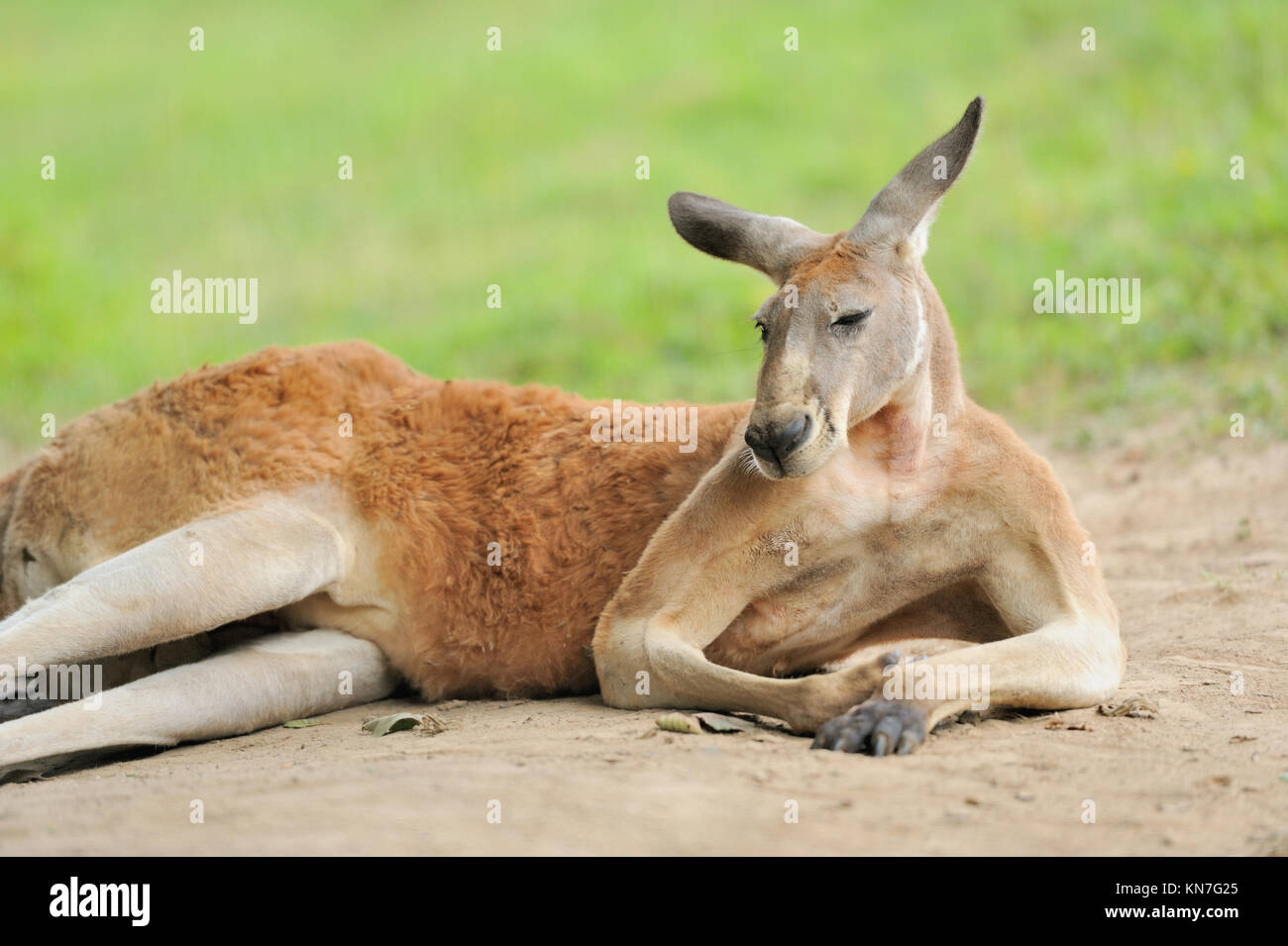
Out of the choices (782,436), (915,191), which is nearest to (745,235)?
(915,191)

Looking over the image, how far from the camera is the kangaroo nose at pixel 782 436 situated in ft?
12.8

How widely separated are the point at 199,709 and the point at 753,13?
582 inches

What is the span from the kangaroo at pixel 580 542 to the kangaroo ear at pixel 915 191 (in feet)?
0.03

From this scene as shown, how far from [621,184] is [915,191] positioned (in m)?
10.3

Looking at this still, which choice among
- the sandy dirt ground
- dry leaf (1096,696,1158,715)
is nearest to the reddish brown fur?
the sandy dirt ground

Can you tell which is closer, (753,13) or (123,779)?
(123,779)

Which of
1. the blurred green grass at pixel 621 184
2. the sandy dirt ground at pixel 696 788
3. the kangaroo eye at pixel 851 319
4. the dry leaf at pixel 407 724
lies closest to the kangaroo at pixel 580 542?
the kangaroo eye at pixel 851 319

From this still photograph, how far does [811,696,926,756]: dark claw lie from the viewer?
373cm

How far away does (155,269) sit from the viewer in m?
13.9

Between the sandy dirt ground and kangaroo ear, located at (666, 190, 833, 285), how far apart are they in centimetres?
145

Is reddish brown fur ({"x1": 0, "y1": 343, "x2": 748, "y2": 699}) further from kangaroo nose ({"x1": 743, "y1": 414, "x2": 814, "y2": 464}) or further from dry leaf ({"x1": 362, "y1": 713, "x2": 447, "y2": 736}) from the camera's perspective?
kangaroo nose ({"x1": 743, "y1": 414, "x2": 814, "y2": 464})
